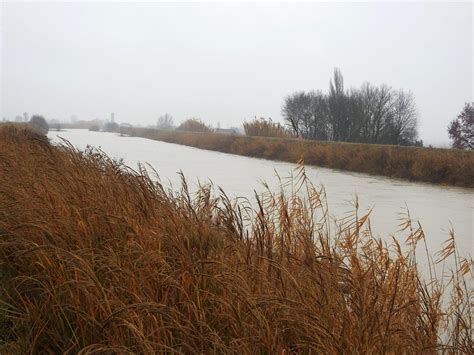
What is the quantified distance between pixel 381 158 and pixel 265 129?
33.7 feet

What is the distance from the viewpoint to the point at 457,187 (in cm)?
973

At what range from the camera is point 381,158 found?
12172 mm

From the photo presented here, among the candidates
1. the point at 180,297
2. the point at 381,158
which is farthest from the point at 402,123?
the point at 180,297

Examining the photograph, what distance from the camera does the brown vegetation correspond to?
2169cm

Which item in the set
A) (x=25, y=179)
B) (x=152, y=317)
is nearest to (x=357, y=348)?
(x=152, y=317)

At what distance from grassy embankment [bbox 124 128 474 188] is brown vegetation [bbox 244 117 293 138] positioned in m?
3.27

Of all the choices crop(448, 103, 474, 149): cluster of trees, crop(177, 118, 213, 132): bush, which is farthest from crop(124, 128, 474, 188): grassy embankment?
crop(177, 118, 213, 132): bush

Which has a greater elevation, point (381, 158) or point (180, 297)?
point (381, 158)

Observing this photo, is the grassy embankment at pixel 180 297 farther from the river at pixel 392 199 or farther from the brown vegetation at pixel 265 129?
the brown vegetation at pixel 265 129

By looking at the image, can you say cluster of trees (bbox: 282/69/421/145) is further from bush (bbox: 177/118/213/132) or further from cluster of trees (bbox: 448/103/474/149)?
bush (bbox: 177/118/213/132)

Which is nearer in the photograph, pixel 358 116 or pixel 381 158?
pixel 381 158

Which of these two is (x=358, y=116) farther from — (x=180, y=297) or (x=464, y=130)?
(x=180, y=297)

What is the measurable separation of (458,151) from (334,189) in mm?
4304

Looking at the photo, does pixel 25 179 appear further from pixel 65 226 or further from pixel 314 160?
pixel 314 160
